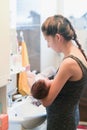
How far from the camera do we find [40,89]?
1.73m

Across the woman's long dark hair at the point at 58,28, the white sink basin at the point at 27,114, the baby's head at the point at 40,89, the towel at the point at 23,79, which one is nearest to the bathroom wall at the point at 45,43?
the towel at the point at 23,79

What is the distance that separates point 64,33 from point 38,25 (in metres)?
1.56

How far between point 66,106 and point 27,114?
24.5 inches

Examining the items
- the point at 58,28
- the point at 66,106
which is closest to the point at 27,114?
the point at 66,106

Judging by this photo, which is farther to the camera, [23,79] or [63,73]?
[23,79]

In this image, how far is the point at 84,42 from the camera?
3.62 metres

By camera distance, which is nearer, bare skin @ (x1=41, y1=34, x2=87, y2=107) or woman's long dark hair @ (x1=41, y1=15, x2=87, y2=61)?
bare skin @ (x1=41, y1=34, x2=87, y2=107)

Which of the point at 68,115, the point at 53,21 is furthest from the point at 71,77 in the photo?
the point at 53,21

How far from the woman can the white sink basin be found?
0.71 feet

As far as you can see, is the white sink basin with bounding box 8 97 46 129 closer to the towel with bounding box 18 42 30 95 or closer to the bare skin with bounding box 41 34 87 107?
the towel with bounding box 18 42 30 95

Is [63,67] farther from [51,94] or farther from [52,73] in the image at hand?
[52,73]

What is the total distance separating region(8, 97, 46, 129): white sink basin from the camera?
1.99 meters

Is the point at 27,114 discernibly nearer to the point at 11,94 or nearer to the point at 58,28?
the point at 11,94

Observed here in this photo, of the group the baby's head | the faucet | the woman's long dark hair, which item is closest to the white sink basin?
the faucet
